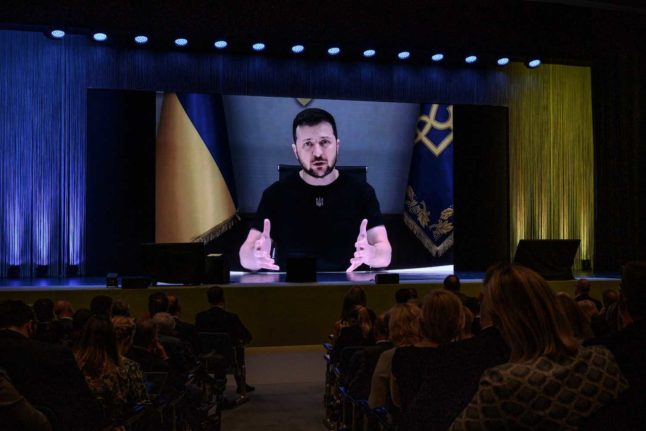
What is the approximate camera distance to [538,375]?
1387 mm

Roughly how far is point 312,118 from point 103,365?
795 cm

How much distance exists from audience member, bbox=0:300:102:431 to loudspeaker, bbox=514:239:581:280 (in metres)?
7.22

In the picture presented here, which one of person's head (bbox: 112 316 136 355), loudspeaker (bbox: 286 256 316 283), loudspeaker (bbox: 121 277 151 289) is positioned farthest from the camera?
loudspeaker (bbox: 286 256 316 283)

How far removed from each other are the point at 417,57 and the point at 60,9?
5239 millimetres

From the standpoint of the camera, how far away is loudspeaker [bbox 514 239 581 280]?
8805mm

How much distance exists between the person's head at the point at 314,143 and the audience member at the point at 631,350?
27.2 feet

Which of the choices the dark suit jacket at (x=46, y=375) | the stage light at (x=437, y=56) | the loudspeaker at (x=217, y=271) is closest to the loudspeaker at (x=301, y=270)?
the loudspeaker at (x=217, y=271)

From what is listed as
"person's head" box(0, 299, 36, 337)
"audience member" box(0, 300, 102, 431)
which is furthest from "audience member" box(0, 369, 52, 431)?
"person's head" box(0, 299, 36, 337)

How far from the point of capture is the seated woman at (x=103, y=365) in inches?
109

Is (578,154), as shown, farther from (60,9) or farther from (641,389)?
(641,389)

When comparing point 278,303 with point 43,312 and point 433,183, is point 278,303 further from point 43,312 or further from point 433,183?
point 433,183

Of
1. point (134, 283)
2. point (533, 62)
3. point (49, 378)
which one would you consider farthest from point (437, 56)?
point (49, 378)

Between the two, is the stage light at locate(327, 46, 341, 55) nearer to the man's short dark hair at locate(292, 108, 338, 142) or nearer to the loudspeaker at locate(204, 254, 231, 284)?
→ the man's short dark hair at locate(292, 108, 338, 142)

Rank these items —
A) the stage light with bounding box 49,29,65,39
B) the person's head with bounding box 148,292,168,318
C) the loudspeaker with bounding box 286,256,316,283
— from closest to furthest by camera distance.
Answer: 1. the person's head with bounding box 148,292,168,318
2. the loudspeaker with bounding box 286,256,316,283
3. the stage light with bounding box 49,29,65,39
